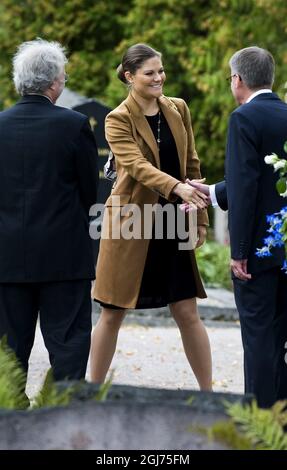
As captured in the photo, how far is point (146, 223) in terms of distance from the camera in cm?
650

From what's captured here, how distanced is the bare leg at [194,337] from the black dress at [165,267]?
7 cm

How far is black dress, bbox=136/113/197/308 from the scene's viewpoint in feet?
21.4

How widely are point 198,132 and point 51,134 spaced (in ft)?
45.3

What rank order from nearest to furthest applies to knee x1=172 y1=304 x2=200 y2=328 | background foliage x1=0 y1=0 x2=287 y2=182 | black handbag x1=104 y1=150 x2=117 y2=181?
1. knee x1=172 y1=304 x2=200 y2=328
2. black handbag x1=104 y1=150 x2=117 y2=181
3. background foliage x1=0 y1=0 x2=287 y2=182

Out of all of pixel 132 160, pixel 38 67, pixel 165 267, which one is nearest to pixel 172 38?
pixel 165 267

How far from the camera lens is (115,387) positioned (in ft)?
11.9

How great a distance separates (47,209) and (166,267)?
1060mm

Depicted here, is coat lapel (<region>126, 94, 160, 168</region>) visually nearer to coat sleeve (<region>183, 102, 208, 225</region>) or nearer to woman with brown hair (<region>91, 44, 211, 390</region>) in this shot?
woman with brown hair (<region>91, 44, 211, 390</region>)

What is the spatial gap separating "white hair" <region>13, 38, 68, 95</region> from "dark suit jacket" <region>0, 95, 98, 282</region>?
0.06m

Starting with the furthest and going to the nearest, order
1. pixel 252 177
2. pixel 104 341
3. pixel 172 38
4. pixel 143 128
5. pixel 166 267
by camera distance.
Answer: pixel 172 38
pixel 104 341
pixel 166 267
pixel 143 128
pixel 252 177

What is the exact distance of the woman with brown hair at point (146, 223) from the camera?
6.48 m

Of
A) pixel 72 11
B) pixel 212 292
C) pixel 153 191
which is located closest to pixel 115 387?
pixel 153 191

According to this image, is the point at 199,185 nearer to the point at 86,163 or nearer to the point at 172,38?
the point at 86,163

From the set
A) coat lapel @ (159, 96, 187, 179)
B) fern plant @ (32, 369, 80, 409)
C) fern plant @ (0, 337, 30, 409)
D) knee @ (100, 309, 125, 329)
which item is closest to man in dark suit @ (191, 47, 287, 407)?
coat lapel @ (159, 96, 187, 179)
